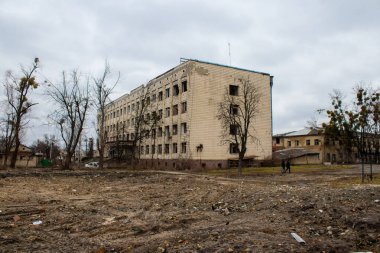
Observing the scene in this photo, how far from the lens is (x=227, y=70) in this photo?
45.8 metres

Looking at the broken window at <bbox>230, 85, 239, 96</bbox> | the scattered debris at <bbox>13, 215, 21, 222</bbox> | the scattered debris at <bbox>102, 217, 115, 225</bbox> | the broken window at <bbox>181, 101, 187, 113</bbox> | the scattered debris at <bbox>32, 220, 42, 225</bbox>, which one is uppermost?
the broken window at <bbox>230, 85, 239, 96</bbox>

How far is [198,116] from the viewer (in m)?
43.2

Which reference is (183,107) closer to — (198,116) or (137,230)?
(198,116)

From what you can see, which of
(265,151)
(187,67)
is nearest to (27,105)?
(187,67)

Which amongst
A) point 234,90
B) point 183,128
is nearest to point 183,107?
point 183,128

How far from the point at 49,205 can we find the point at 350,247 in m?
9.25

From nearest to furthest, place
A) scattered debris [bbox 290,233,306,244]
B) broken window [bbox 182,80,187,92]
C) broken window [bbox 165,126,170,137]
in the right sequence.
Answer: scattered debris [bbox 290,233,306,244]
broken window [bbox 182,80,187,92]
broken window [bbox 165,126,170,137]

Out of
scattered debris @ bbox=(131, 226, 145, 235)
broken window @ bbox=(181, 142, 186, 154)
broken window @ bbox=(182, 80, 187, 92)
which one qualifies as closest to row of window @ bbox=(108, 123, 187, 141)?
broken window @ bbox=(181, 142, 186, 154)

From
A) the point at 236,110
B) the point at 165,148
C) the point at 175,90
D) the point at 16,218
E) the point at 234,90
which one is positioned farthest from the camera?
the point at 165,148

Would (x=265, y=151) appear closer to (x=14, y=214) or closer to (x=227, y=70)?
(x=227, y=70)

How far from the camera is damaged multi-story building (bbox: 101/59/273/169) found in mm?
43000

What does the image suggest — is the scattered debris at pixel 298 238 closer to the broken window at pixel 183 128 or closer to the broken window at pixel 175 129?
the broken window at pixel 183 128

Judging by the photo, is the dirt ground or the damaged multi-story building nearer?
the dirt ground

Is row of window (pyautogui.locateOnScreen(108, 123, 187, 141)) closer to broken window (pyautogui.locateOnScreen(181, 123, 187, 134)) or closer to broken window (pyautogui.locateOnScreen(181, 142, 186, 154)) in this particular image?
broken window (pyautogui.locateOnScreen(181, 123, 187, 134))
